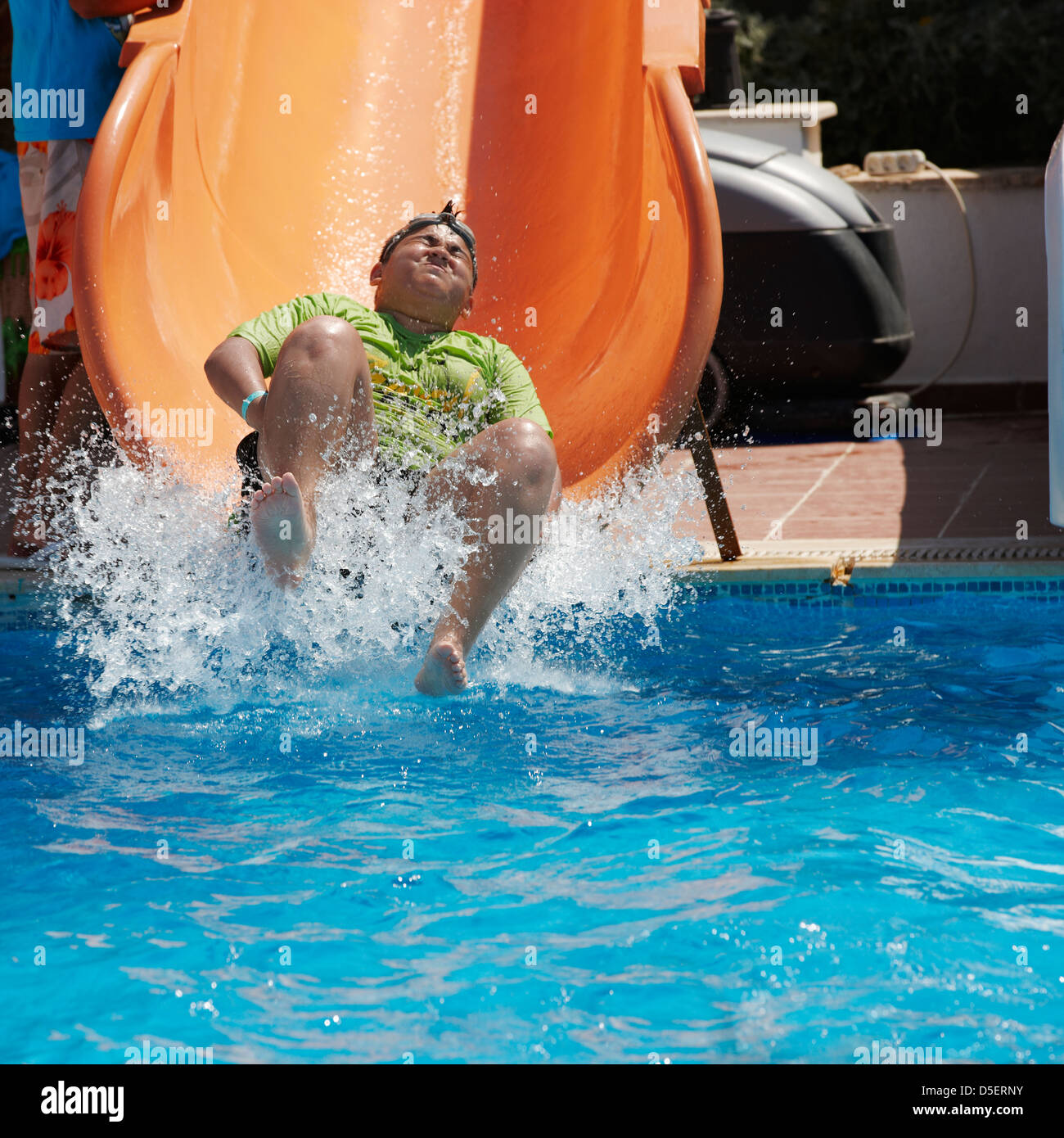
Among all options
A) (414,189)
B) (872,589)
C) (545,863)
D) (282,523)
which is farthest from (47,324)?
(545,863)

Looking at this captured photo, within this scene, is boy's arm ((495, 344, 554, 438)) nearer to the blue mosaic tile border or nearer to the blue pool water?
the blue pool water

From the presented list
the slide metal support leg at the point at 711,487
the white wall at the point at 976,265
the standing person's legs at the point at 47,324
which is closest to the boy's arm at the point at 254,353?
the slide metal support leg at the point at 711,487

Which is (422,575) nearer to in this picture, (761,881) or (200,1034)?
(761,881)

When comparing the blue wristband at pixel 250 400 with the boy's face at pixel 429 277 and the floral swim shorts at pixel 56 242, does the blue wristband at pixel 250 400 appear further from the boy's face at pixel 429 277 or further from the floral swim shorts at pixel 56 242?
the floral swim shorts at pixel 56 242

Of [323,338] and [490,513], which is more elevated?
[323,338]

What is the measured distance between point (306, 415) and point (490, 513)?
→ 0.33 metres

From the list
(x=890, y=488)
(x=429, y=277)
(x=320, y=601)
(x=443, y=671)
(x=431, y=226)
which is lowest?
(x=443, y=671)

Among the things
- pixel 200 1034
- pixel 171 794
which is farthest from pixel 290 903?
pixel 171 794

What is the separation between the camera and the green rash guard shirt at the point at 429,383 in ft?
8.07

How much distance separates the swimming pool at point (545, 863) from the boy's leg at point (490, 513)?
0.15 metres

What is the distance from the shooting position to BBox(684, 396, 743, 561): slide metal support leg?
119 inches

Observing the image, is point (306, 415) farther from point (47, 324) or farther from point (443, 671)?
point (47, 324)

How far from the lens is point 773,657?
2641 millimetres

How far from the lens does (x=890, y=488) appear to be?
401 cm
